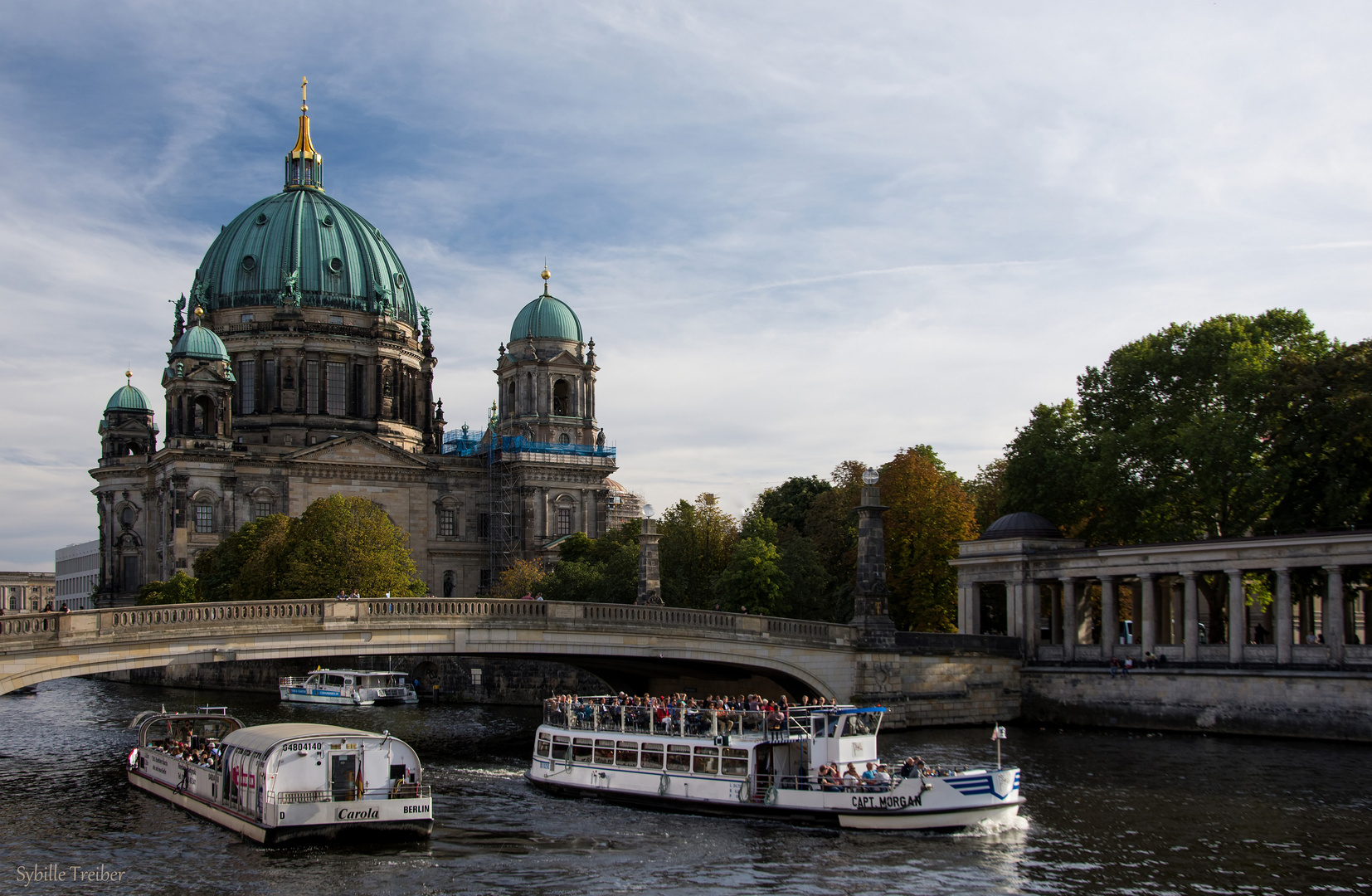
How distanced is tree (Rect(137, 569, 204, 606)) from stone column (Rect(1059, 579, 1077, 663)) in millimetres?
56791

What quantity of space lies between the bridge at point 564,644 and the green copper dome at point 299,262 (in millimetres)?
68027

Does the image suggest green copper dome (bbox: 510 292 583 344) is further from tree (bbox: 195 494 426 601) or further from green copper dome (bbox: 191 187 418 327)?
tree (bbox: 195 494 426 601)

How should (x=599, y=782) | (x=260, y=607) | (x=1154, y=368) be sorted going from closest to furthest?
(x=599, y=782) < (x=260, y=607) < (x=1154, y=368)

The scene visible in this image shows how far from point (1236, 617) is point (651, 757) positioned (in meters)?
28.5

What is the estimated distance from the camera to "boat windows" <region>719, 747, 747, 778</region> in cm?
4050

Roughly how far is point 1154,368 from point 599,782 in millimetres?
36945

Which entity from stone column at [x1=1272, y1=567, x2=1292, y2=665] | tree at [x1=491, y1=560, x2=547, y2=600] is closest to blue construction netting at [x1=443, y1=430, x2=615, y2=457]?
tree at [x1=491, y1=560, x2=547, y2=600]

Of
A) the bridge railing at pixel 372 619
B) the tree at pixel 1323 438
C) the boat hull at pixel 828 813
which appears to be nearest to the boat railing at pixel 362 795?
the boat hull at pixel 828 813

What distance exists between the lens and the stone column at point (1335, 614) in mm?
54562

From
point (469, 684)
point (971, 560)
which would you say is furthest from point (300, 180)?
point (971, 560)

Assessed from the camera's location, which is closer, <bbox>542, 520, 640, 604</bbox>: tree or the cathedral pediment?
<bbox>542, 520, 640, 604</bbox>: tree

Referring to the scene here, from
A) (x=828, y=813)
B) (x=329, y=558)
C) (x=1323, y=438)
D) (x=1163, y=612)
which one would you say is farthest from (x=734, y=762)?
(x=329, y=558)

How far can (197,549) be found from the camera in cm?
11000

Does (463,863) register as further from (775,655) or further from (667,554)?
(667,554)
